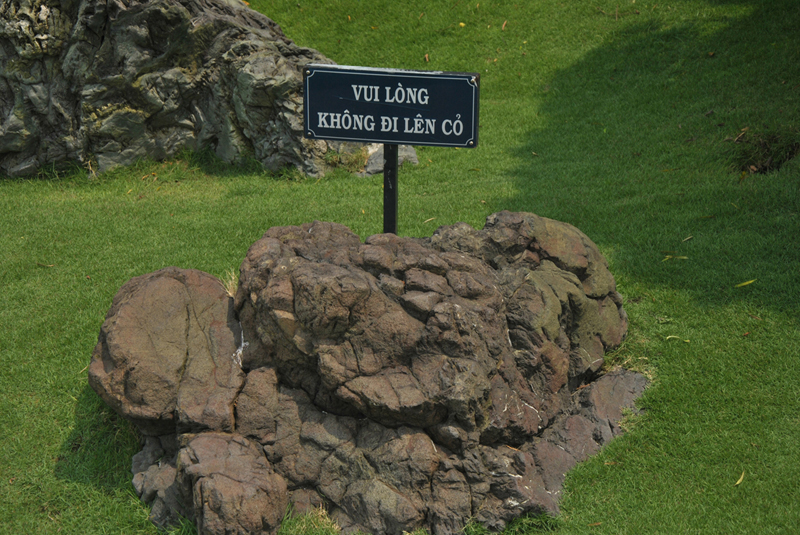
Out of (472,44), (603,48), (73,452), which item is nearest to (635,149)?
(603,48)

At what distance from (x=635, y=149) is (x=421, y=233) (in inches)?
139

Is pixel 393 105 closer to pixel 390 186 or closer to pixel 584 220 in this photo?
pixel 390 186

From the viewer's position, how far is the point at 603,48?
11297 mm

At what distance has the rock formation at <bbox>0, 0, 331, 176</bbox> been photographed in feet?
27.6

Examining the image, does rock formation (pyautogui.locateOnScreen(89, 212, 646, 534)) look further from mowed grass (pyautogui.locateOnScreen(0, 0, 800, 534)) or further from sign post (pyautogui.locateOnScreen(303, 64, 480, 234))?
sign post (pyautogui.locateOnScreen(303, 64, 480, 234))

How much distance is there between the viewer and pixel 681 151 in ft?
27.0

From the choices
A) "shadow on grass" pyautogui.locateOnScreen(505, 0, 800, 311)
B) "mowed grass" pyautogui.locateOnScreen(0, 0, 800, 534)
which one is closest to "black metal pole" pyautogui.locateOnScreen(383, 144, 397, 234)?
"mowed grass" pyautogui.locateOnScreen(0, 0, 800, 534)

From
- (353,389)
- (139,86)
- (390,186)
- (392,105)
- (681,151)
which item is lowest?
(353,389)

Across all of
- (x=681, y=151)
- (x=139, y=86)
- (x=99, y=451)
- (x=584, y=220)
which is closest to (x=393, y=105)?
(x=99, y=451)

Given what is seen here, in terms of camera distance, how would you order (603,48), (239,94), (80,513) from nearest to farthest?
(80,513) < (239,94) < (603,48)

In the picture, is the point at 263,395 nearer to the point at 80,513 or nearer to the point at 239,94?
the point at 80,513

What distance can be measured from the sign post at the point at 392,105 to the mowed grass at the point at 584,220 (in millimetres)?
2005

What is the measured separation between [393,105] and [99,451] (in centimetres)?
303

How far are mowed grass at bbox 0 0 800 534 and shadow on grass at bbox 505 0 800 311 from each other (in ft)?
0.11
